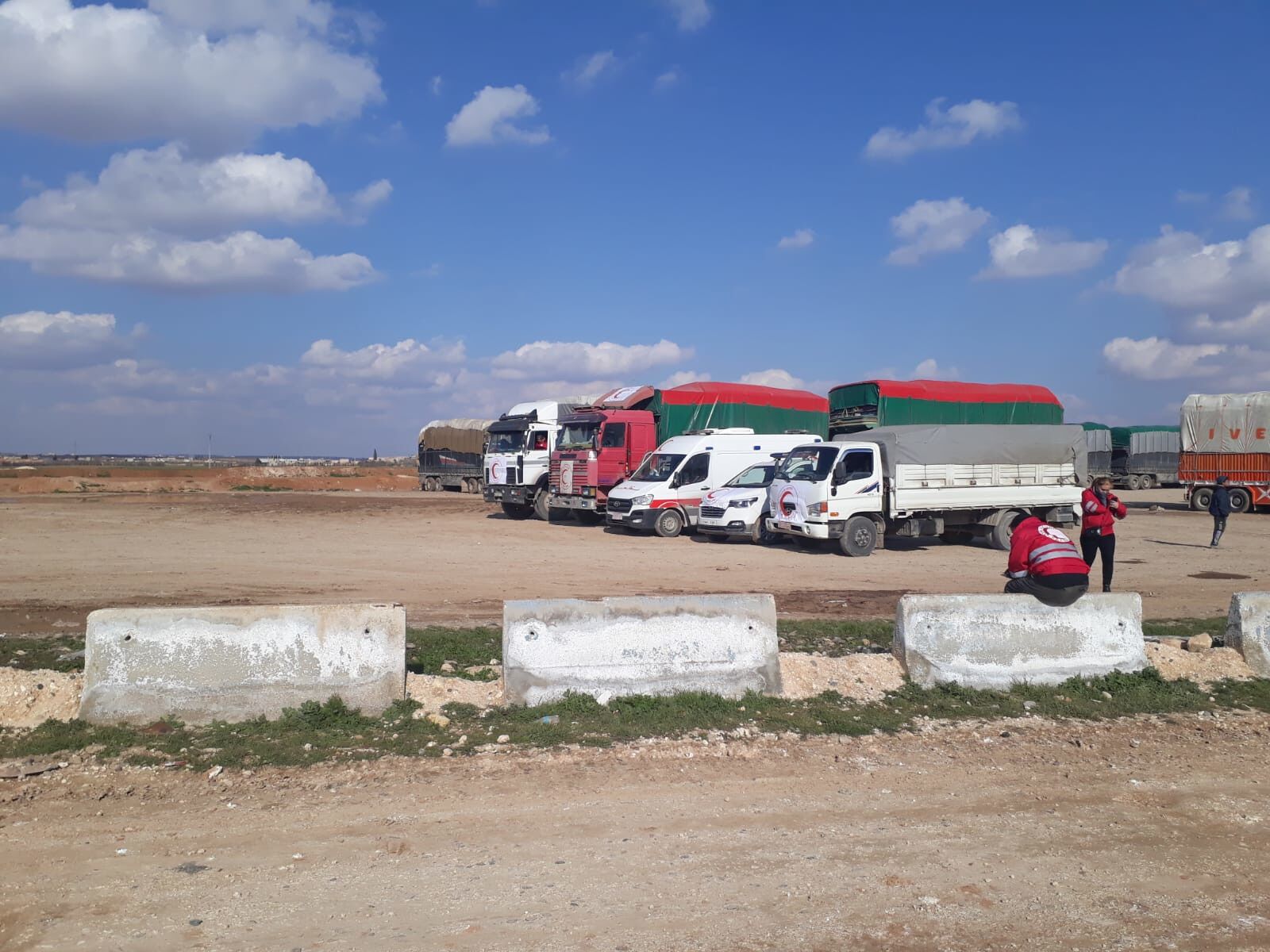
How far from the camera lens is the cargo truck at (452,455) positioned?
44.3 metres

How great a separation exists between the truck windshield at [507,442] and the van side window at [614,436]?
4.48 metres

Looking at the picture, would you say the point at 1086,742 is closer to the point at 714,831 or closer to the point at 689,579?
the point at 714,831

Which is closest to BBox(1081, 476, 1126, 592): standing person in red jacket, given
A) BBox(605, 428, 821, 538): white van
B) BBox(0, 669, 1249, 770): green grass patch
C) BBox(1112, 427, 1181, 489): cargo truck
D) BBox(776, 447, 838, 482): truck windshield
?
BBox(0, 669, 1249, 770): green grass patch

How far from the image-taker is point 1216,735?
6.58 m

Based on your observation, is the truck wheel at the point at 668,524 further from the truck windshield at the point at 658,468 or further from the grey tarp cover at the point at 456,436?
the grey tarp cover at the point at 456,436

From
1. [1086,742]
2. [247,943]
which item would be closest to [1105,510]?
[1086,742]

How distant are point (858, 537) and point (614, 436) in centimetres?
825

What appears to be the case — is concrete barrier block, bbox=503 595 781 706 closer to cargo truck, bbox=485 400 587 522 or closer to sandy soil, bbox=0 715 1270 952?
sandy soil, bbox=0 715 1270 952

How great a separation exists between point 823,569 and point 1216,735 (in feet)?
34.0

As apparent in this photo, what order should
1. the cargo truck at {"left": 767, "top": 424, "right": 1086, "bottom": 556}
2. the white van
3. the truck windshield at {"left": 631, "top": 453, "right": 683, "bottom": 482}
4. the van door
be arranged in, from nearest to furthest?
the cargo truck at {"left": 767, "top": 424, "right": 1086, "bottom": 556} < the white van < the van door < the truck windshield at {"left": 631, "top": 453, "right": 683, "bottom": 482}

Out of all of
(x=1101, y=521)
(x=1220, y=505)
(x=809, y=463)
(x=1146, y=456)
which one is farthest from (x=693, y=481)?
(x=1146, y=456)

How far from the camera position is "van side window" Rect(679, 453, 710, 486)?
22.5 meters

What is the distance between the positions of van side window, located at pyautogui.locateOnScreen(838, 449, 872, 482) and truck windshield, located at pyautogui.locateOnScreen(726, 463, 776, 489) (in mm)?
3053

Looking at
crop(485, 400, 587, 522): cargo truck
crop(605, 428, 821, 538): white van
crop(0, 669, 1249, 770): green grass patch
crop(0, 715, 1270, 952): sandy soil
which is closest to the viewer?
crop(0, 715, 1270, 952): sandy soil
